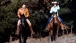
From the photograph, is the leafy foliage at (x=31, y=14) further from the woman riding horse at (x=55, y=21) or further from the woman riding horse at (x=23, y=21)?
the woman riding horse at (x=23, y=21)

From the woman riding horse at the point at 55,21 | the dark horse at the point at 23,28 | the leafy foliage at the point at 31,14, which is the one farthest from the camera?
the leafy foliage at the point at 31,14

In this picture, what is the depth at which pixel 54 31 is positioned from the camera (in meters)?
29.6

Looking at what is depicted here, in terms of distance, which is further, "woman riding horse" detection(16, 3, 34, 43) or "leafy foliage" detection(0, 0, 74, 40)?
"leafy foliage" detection(0, 0, 74, 40)

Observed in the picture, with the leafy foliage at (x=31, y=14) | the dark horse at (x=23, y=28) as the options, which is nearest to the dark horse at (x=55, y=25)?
the dark horse at (x=23, y=28)

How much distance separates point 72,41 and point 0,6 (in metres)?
12.2

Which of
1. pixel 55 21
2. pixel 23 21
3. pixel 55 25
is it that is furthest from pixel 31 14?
pixel 23 21

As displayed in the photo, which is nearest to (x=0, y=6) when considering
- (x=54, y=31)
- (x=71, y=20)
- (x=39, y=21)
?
(x=39, y=21)

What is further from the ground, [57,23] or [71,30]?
[71,30]

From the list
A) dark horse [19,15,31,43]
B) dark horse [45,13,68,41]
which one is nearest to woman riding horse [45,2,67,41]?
dark horse [45,13,68,41]

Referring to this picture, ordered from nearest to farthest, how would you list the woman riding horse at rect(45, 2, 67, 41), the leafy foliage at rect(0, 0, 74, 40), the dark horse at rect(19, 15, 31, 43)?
the dark horse at rect(19, 15, 31, 43) → the woman riding horse at rect(45, 2, 67, 41) → the leafy foliage at rect(0, 0, 74, 40)

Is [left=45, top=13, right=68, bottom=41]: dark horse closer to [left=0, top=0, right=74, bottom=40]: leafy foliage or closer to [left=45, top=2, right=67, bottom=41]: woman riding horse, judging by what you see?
[left=45, top=2, right=67, bottom=41]: woman riding horse

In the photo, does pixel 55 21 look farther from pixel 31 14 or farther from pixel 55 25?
pixel 31 14

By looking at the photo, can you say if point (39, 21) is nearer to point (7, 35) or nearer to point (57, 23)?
point (7, 35)

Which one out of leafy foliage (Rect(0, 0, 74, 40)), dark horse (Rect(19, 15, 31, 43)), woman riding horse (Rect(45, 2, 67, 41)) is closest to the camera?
dark horse (Rect(19, 15, 31, 43))
